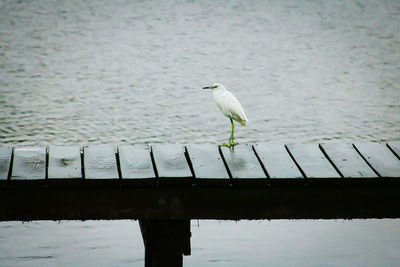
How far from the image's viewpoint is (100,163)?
278cm

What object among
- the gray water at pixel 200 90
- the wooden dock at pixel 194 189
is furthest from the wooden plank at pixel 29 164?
the gray water at pixel 200 90

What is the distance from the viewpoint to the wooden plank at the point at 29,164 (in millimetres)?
2625

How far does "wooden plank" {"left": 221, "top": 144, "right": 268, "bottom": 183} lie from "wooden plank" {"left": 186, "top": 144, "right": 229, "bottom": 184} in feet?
0.10

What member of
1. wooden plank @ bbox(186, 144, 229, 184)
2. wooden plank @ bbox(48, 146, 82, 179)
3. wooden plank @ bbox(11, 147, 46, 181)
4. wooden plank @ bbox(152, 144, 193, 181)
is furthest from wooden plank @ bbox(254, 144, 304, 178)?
wooden plank @ bbox(11, 147, 46, 181)

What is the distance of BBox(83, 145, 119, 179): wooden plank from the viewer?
2.65m

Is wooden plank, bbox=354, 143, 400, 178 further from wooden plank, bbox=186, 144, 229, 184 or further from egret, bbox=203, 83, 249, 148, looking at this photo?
egret, bbox=203, 83, 249, 148

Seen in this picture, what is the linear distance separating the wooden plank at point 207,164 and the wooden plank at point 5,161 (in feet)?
2.13

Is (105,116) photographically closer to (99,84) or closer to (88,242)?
(99,84)

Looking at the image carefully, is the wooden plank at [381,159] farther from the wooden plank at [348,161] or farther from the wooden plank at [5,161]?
the wooden plank at [5,161]

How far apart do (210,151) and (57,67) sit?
9042mm

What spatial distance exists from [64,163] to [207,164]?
0.51 meters

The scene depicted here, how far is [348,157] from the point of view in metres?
2.93

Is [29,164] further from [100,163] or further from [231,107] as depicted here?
[231,107]

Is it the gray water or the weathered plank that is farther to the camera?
the gray water
